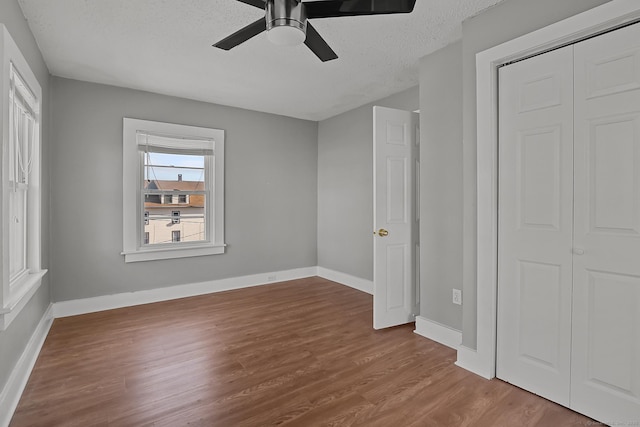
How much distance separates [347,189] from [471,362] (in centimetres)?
292

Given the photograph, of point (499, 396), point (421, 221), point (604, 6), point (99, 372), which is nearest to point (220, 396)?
point (99, 372)

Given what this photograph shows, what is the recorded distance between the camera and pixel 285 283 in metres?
4.89

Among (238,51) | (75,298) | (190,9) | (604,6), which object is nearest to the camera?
(604,6)

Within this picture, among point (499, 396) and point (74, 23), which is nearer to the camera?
point (499, 396)

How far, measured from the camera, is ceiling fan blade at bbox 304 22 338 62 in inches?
69.9

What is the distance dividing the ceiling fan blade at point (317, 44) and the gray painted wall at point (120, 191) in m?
2.81

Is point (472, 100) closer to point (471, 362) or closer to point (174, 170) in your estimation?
point (471, 362)

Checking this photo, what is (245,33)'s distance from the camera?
1.82 metres

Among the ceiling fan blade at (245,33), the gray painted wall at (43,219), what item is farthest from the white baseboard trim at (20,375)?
the ceiling fan blade at (245,33)

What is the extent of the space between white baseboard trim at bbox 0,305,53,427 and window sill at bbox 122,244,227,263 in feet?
3.40

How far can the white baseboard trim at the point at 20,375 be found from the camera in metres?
1.77

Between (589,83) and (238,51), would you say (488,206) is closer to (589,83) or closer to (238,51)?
(589,83)

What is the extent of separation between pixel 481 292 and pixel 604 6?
1.80 m

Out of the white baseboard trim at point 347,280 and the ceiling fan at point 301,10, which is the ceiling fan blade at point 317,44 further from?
the white baseboard trim at point 347,280
